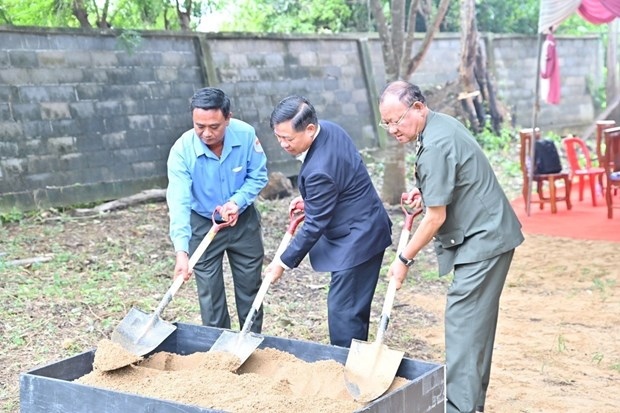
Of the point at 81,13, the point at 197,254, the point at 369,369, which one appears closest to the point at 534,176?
the point at 81,13

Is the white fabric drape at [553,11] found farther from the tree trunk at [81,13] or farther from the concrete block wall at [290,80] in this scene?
the tree trunk at [81,13]

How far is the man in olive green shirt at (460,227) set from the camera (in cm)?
429

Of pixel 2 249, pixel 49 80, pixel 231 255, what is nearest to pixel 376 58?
pixel 49 80

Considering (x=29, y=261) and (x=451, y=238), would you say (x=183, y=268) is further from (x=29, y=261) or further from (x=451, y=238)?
(x=29, y=261)

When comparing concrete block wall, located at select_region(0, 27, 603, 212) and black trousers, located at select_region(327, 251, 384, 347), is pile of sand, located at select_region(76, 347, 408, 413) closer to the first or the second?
black trousers, located at select_region(327, 251, 384, 347)

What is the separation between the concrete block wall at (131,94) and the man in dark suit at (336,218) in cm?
558

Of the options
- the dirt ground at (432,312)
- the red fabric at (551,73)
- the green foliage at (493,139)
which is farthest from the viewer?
the green foliage at (493,139)

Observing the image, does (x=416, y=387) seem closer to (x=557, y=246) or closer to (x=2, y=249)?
(x=2, y=249)

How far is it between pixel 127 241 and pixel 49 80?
2186 millimetres

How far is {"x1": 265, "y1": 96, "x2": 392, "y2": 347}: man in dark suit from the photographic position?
4559mm

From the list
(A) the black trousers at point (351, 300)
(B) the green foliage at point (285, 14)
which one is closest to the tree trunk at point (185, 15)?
(B) the green foliage at point (285, 14)

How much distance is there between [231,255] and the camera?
17.6 ft

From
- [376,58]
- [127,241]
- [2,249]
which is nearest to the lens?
[2,249]

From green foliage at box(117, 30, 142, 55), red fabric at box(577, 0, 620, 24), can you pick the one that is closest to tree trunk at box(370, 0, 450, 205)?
red fabric at box(577, 0, 620, 24)
